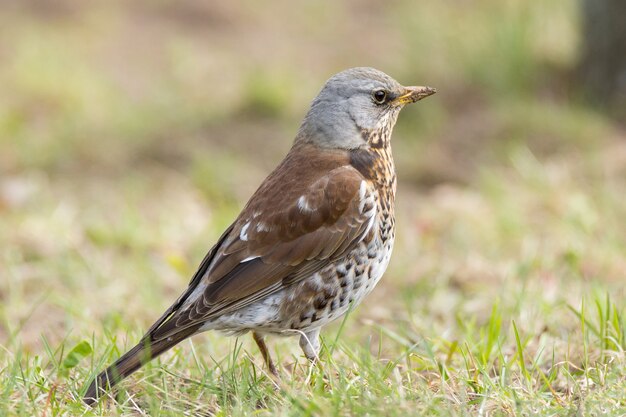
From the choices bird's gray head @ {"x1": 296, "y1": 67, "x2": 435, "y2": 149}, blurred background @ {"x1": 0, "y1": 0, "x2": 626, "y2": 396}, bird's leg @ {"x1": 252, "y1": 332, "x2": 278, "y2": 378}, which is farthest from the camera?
blurred background @ {"x1": 0, "y1": 0, "x2": 626, "y2": 396}

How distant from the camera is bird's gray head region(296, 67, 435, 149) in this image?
4418mm

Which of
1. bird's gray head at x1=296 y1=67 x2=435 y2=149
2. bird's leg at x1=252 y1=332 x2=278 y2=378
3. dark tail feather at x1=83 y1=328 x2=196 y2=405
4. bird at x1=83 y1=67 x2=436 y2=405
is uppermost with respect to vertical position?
bird's gray head at x1=296 y1=67 x2=435 y2=149

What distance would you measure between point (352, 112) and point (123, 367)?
4.79 ft

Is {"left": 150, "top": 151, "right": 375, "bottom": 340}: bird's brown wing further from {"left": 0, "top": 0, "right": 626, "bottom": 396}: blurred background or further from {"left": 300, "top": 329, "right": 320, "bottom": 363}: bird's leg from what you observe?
{"left": 0, "top": 0, "right": 626, "bottom": 396}: blurred background

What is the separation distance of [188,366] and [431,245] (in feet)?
8.42

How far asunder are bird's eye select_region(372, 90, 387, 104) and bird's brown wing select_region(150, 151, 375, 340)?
0.44 m

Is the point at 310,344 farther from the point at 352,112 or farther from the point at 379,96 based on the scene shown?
the point at 379,96

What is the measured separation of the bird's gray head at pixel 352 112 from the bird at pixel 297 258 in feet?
0.43

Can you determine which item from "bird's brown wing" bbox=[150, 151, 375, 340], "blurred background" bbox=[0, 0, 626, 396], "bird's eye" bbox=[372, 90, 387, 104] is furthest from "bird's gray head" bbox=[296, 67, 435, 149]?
"blurred background" bbox=[0, 0, 626, 396]

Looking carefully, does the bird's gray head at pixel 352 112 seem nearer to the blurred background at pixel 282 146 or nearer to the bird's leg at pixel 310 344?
the bird's leg at pixel 310 344

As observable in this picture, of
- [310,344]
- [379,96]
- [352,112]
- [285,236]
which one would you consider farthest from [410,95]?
[310,344]

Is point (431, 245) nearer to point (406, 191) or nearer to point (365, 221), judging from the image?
point (406, 191)

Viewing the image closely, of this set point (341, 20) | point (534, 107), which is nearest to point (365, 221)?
point (534, 107)

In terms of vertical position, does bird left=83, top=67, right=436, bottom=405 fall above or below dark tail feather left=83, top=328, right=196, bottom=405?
above
